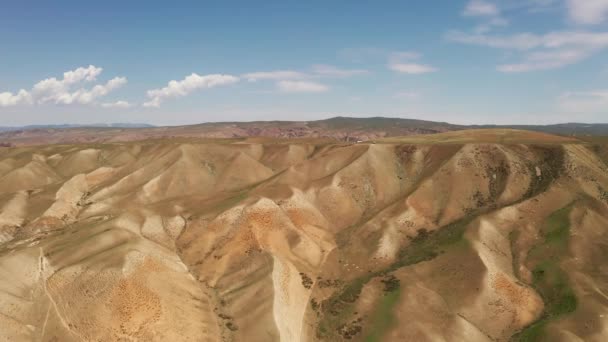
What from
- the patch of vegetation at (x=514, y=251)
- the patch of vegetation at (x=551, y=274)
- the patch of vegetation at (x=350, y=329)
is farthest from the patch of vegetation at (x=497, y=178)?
the patch of vegetation at (x=350, y=329)

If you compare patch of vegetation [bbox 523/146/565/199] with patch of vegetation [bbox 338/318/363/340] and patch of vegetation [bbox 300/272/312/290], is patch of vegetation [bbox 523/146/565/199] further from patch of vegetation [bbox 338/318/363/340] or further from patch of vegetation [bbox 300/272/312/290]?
patch of vegetation [bbox 300/272/312/290]

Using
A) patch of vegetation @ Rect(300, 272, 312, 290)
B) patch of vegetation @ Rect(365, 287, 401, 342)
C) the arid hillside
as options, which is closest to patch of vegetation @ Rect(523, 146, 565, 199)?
the arid hillside

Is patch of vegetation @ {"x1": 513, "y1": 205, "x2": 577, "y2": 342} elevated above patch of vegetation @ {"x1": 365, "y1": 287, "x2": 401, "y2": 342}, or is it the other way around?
patch of vegetation @ {"x1": 513, "y1": 205, "x2": 577, "y2": 342}

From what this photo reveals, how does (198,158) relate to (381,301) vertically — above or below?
above

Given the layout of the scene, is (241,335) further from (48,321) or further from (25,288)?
(25,288)

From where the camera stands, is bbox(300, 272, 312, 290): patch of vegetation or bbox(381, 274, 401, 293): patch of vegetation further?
bbox(300, 272, 312, 290): patch of vegetation

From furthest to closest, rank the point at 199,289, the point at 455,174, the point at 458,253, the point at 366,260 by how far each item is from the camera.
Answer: the point at 455,174
the point at 366,260
the point at 458,253
the point at 199,289

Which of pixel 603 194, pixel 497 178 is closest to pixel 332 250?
pixel 497 178

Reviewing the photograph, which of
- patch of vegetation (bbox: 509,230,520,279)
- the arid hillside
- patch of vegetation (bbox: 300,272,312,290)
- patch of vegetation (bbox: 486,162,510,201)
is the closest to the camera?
the arid hillside

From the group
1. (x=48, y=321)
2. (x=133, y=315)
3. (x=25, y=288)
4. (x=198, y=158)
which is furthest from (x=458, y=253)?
(x=198, y=158)
